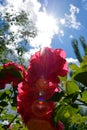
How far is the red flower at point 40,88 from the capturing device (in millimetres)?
1291

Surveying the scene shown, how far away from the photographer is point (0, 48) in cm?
1675

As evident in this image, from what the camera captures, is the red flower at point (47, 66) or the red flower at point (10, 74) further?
the red flower at point (10, 74)

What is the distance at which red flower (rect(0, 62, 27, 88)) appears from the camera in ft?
4.96

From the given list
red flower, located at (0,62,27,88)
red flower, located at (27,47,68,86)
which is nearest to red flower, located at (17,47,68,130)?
→ red flower, located at (27,47,68,86)

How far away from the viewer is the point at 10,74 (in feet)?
4.95

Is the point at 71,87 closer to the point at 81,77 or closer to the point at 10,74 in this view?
the point at 81,77

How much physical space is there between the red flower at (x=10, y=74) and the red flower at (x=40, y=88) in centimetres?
14

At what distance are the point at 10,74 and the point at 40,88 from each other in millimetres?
237

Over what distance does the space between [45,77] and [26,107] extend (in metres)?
0.13

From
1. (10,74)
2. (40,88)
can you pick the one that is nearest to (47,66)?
(40,88)

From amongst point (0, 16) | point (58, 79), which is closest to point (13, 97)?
point (58, 79)

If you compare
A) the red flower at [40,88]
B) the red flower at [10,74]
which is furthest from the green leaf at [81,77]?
the red flower at [10,74]

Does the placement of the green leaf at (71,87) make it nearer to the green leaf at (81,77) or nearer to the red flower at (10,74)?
the green leaf at (81,77)

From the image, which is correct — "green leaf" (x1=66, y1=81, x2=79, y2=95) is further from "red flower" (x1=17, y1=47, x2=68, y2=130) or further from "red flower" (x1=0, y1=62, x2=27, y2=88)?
"red flower" (x1=0, y1=62, x2=27, y2=88)
